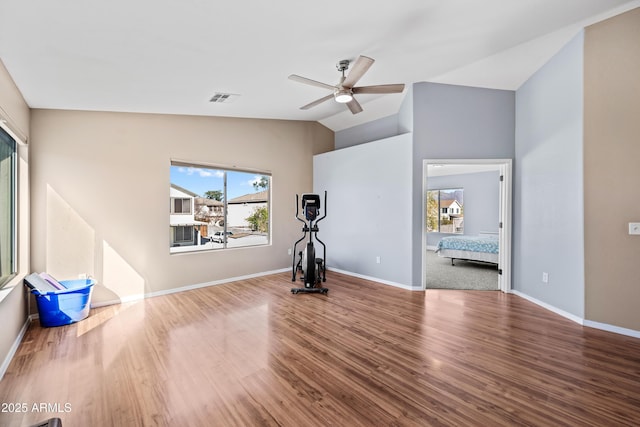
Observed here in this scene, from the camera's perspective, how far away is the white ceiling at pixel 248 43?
213cm

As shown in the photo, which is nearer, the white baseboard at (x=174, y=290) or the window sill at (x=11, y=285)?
the window sill at (x=11, y=285)

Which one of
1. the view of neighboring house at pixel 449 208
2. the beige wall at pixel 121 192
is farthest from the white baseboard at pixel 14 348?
the view of neighboring house at pixel 449 208

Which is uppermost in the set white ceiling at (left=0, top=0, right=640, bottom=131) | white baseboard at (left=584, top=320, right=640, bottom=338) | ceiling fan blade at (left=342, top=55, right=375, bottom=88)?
white ceiling at (left=0, top=0, right=640, bottom=131)

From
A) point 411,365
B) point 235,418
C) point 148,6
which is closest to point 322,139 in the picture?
point 148,6

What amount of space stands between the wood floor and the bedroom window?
5288 mm

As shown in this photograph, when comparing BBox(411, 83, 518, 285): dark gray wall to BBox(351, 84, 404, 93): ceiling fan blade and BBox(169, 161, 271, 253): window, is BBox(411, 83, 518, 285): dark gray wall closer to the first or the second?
BBox(351, 84, 404, 93): ceiling fan blade

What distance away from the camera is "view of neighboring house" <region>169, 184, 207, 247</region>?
4574 mm

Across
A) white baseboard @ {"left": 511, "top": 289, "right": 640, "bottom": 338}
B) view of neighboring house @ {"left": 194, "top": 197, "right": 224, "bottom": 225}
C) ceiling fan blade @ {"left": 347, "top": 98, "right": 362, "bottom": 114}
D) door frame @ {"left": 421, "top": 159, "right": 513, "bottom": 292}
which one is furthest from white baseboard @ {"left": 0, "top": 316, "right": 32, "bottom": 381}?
white baseboard @ {"left": 511, "top": 289, "right": 640, "bottom": 338}

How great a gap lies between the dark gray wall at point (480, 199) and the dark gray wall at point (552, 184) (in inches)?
159

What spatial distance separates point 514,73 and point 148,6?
433 centimetres

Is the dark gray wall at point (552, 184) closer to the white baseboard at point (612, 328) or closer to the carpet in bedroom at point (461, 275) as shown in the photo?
the white baseboard at point (612, 328)

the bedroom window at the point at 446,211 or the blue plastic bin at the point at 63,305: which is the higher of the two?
the bedroom window at the point at 446,211

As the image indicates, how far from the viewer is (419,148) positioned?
14.8 feet

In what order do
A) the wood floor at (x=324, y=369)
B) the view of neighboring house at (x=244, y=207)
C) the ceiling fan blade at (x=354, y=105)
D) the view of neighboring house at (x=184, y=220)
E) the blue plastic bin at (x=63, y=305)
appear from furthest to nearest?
the view of neighboring house at (x=244, y=207) → the view of neighboring house at (x=184, y=220) → the ceiling fan blade at (x=354, y=105) → the blue plastic bin at (x=63, y=305) → the wood floor at (x=324, y=369)
